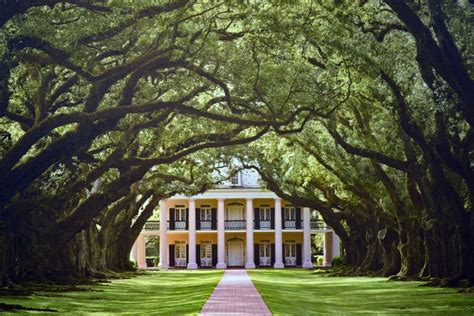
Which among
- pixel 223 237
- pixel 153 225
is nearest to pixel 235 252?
pixel 223 237

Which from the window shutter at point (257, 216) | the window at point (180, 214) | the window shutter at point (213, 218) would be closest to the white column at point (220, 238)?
the window shutter at point (213, 218)

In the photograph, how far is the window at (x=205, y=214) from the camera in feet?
260

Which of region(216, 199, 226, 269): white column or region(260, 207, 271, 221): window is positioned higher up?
region(260, 207, 271, 221): window

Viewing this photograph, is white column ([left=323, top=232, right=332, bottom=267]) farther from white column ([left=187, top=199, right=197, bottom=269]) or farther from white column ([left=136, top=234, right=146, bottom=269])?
white column ([left=136, top=234, right=146, bottom=269])

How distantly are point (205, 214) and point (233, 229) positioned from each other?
319 centimetres

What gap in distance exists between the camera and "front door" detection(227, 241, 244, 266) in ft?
261

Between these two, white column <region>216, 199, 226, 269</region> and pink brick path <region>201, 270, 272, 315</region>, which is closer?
pink brick path <region>201, 270, 272, 315</region>

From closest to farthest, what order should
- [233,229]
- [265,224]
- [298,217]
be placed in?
1. [233,229]
2. [265,224]
3. [298,217]

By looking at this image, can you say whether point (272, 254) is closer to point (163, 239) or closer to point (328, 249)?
point (328, 249)

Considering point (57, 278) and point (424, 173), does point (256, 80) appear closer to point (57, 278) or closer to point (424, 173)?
point (424, 173)

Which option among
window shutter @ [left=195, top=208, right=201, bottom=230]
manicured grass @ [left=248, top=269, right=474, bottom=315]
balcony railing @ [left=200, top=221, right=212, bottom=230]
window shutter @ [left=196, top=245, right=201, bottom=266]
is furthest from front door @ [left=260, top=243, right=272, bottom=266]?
manicured grass @ [left=248, top=269, right=474, bottom=315]

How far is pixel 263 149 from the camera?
130 ft

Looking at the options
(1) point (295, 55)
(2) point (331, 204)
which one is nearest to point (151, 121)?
(1) point (295, 55)

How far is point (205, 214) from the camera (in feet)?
261
